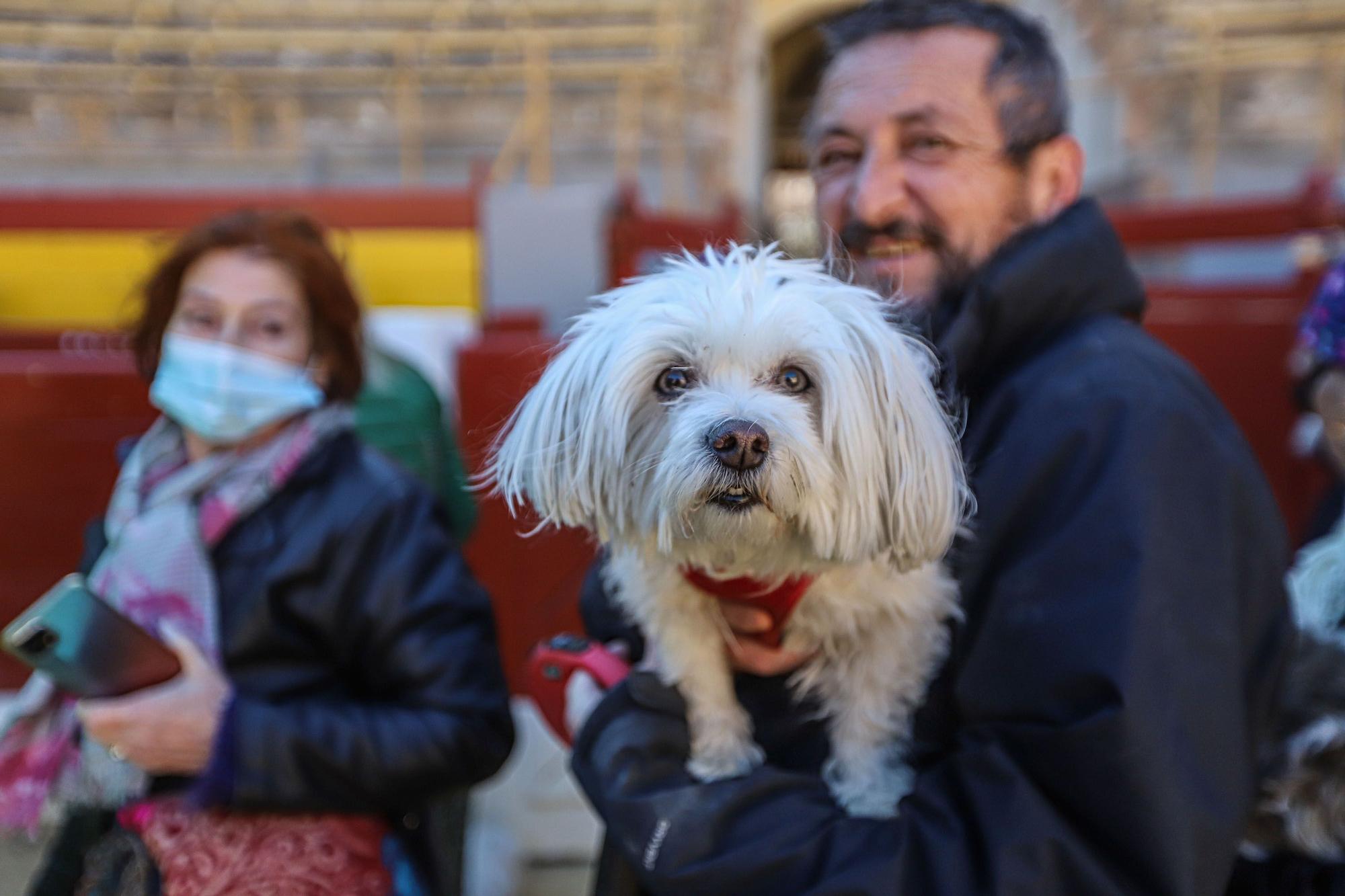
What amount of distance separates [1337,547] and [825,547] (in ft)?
4.11

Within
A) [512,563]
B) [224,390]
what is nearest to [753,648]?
[224,390]

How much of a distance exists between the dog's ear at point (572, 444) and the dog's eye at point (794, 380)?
24 cm

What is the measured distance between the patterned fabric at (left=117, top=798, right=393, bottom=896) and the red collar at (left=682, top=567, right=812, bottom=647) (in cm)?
88

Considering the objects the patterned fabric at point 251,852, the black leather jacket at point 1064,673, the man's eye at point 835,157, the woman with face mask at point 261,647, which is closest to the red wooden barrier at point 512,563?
the woman with face mask at point 261,647

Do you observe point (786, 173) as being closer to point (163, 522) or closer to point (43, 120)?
point (43, 120)

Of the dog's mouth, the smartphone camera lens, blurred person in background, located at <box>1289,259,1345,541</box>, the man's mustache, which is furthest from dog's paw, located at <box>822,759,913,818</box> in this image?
the smartphone camera lens

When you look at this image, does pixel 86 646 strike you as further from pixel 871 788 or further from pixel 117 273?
pixel 117 273

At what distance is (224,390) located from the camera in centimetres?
198

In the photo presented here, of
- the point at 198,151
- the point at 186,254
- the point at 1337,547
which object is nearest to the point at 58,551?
the point at 186,254

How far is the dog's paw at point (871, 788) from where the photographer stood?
1462 mm

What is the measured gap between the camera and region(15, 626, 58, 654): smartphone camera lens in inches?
62.3

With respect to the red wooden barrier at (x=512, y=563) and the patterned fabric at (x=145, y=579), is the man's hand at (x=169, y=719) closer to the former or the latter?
the patterned fabric at (x=145, y=579)

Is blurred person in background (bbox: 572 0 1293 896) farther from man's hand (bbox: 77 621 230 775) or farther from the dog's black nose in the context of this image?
man's hand (bbox: 77 621 230 775)

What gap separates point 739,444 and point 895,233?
2.04 ft
